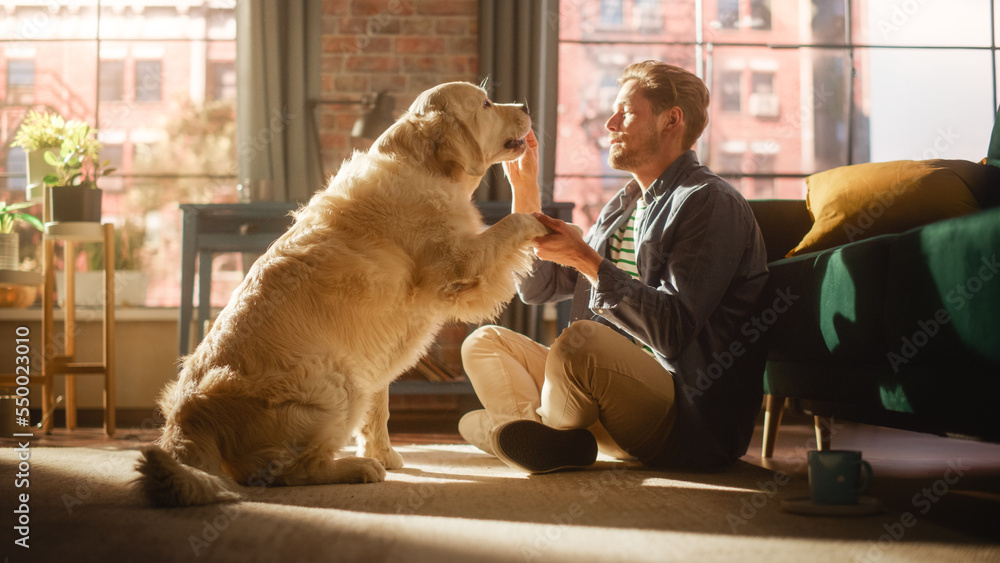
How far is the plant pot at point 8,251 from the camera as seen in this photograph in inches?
145

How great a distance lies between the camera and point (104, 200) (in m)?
4.38

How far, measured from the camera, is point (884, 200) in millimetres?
2299

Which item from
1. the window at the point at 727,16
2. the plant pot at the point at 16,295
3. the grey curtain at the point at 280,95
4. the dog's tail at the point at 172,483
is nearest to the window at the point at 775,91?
the window at the point at 727,16

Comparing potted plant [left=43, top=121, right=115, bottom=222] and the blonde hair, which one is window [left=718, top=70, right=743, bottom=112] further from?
potted plant [left=43, top=121, right=115, bottom=222]

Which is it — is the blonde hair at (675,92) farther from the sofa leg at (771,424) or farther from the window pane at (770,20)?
the window pane at (770,20)

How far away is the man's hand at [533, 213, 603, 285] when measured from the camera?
6.41 ft

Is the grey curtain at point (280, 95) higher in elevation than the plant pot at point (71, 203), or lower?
higher

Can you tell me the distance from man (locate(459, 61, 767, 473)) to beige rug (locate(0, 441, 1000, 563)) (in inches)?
4.6

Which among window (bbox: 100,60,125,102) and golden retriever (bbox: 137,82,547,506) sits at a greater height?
window (bbox: 100,60,125,102)

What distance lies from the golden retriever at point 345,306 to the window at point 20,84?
3518 millimetres

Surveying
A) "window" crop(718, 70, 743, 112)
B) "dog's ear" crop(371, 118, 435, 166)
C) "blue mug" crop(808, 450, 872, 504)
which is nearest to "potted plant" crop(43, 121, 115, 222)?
"dog's ear" crop(371, 118, 435, 166)

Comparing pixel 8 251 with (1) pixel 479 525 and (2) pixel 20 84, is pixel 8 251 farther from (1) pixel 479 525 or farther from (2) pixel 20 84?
(1) pixel 479 525

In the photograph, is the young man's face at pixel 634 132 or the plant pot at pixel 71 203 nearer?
the young man's face at pixel 634 132

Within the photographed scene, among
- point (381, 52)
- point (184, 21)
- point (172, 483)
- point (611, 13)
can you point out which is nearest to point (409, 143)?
point (172, 483)
